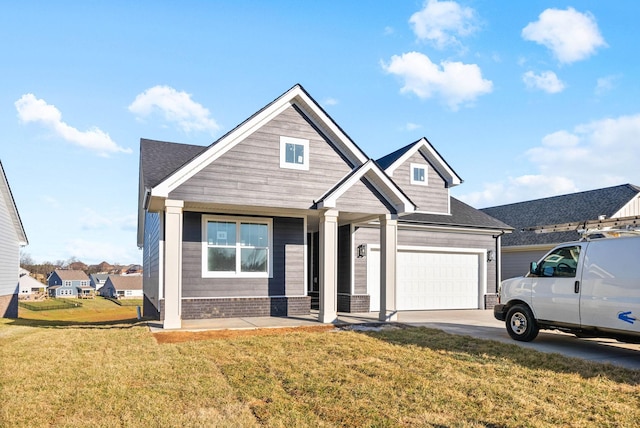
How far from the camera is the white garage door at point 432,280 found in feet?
52.8

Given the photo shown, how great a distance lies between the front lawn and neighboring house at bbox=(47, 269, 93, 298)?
327 feet

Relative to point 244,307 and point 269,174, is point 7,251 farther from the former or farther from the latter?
point 269,174

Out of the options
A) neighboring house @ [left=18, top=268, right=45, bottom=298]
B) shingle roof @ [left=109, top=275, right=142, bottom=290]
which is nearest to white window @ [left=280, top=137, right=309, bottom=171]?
neighboring house @ [left=18, top=268, right=45, bottom=298]

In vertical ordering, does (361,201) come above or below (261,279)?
above

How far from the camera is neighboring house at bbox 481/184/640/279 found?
2184 centimetres

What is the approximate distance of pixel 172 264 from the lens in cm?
1086

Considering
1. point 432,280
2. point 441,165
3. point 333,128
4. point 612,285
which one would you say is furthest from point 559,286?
point 441,165

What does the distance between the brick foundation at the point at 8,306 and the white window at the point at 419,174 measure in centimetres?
2188

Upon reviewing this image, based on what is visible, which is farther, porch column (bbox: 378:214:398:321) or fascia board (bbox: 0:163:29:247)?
fascia board (bbox: 0:163:29:247)

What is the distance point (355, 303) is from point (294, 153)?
19.3ft

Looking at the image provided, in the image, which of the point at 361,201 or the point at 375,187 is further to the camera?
the point at 375,187

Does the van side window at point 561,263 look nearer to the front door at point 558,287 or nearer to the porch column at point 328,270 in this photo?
the front door at point 558,287

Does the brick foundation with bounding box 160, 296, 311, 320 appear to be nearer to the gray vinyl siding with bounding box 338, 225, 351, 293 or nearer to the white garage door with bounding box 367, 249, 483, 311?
the gray vinyl siding with bounding box 338, 225, 351, 293

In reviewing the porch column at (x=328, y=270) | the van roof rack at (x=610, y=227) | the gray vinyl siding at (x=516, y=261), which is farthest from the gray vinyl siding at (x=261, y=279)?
the gray vinyl siding at (x=516, y=261)
